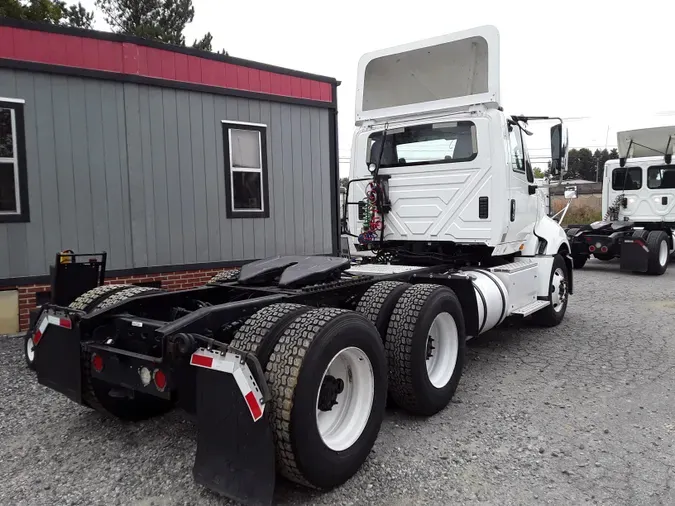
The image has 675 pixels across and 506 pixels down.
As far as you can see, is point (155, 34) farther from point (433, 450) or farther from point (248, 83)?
point (433, 450)

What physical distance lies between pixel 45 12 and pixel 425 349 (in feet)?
70.7

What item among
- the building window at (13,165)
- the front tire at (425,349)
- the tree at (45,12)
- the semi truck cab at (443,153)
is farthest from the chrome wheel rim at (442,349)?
the tree at (45,12)

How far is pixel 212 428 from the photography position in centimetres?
270

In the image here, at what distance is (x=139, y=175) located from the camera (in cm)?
744

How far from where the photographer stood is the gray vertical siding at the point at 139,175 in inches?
262

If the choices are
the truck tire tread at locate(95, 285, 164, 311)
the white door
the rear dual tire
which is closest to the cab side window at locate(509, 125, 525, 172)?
the rear dual tire

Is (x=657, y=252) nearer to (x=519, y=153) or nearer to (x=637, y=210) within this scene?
(x=637, y=210)

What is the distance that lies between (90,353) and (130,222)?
4.42m

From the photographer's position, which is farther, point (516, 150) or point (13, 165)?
point (13, 165)

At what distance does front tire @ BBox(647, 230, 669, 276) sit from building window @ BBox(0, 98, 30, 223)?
1213 centimetres

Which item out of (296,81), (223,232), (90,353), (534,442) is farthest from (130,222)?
(534,442)

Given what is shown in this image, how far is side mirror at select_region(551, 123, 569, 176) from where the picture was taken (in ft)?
19.8

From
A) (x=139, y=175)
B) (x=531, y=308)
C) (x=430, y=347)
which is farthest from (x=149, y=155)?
(x=531, y=308)

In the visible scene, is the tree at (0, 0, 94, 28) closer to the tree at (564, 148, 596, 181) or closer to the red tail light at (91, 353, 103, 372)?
the red tail light at (91, 353, 103, 372)
